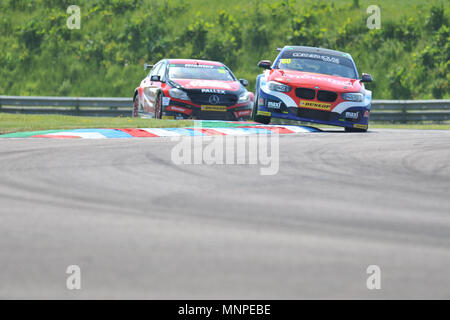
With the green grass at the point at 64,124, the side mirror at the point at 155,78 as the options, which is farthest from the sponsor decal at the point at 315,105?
the side mirror at the point at 155,78

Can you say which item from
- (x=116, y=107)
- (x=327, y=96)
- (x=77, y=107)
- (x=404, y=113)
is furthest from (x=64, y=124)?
(x=77, y=107)

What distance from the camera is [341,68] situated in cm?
1633

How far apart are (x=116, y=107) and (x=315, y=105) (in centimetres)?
1258

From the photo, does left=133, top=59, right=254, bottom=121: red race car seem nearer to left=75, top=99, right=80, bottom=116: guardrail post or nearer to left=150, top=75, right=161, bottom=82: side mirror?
left=150, top=75, right=161, bottom=82: side mirror

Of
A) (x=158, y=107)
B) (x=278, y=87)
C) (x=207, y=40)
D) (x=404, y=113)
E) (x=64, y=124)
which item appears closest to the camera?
(x=64, y=124)

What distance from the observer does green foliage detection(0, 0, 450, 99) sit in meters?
28.2

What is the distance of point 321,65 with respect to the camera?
1627cm

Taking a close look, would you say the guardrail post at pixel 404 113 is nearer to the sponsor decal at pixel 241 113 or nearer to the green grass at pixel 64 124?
the sponsor decal at pixel 241 113

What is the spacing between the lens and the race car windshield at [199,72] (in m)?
17.7

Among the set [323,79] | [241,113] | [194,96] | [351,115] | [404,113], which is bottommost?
[404,113]

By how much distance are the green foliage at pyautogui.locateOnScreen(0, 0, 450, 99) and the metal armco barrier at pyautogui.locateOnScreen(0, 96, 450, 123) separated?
3477 millimetres

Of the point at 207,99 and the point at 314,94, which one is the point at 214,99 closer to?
the point at 207,99

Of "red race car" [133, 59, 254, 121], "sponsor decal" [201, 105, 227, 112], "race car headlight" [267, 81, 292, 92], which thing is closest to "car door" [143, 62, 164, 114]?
"red race car" [133, 59, 254, 121]
